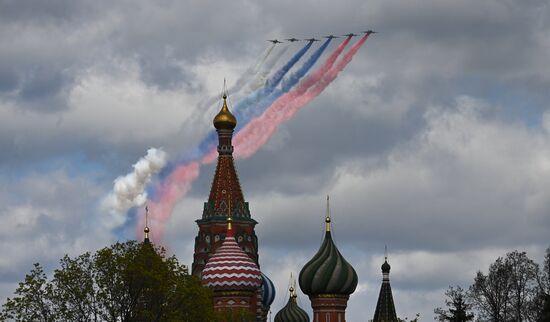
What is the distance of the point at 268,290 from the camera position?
10856cm

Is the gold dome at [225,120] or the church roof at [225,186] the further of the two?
the gold dome at [225,120]

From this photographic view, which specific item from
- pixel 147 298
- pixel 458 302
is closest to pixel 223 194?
pixel 458 302

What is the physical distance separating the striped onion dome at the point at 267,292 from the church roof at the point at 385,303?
7.53 meters

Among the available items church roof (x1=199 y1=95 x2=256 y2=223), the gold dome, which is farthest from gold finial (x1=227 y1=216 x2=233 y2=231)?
the gold dome

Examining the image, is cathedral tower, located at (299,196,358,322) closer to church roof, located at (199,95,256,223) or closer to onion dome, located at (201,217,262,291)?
onion dome, located at (201,217,262,291)

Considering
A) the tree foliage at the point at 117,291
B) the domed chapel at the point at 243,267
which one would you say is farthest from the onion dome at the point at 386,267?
the tree foliage at the point at 117,291

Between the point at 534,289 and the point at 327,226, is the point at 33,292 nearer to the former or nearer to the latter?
the point at 534,289

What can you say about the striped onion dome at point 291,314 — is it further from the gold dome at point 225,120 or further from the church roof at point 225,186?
the gold dome at point 225,120

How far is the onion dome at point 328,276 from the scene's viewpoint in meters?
100

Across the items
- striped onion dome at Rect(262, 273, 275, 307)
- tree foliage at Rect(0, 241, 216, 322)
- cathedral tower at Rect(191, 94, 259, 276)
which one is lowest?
tree foliage at Rect(0, 241, 216, 322)

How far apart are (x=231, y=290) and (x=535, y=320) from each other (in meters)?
18.2

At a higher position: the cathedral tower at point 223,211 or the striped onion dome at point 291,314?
the cathedral tower at point 223,211

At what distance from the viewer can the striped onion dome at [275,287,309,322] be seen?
108 m

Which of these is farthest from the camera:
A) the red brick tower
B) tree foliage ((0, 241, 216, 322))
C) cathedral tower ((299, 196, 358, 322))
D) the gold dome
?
the gold dome
